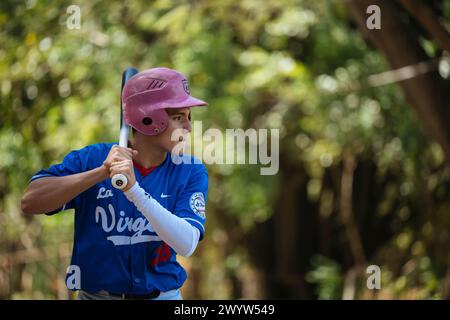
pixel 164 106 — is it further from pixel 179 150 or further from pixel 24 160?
pixel 24 160

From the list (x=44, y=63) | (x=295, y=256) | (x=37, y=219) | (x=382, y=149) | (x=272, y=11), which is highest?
(x=272, y=11)

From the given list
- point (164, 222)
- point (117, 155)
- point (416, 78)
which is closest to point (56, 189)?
point (117, 155)

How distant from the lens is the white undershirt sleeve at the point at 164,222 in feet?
10.5

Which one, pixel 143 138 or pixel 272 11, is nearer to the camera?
pixel 143 138

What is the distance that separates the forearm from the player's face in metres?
0.36

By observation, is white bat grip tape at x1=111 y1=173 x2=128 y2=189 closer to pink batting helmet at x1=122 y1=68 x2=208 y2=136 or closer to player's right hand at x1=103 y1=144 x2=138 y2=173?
player's right hand at x1=103 y1=144 x2=138 y2=173

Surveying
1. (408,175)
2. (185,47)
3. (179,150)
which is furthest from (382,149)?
(179,150)

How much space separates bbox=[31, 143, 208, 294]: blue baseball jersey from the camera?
350cm

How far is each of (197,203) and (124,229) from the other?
30 centimetres

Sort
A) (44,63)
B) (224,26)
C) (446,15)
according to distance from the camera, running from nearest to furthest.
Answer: (446,15) < (44,63) < (224,26)

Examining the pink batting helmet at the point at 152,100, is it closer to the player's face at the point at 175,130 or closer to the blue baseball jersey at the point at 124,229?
the player's face at the point at 175,130

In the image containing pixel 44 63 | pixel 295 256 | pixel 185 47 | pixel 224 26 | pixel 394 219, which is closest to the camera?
pixel 44 63

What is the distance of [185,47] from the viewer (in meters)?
8.85

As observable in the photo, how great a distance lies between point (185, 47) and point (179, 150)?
536cm
